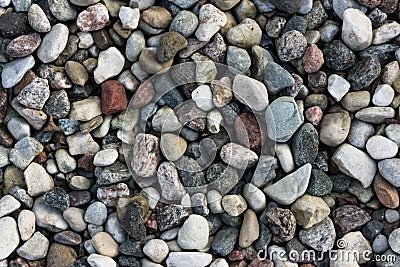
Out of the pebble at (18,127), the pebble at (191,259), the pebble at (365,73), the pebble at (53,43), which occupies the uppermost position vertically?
the pebble at (53,43)

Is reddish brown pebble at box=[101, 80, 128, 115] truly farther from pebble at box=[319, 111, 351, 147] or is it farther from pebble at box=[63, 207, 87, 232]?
pebble at box=[319, 111, 351, 147]

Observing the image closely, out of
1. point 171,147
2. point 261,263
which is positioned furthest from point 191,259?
point 171,147

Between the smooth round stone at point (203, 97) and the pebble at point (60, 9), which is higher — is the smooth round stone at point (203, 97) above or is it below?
below

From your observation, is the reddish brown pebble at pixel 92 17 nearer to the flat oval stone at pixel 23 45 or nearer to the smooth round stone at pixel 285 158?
the flat oval stone at pixel 23 45

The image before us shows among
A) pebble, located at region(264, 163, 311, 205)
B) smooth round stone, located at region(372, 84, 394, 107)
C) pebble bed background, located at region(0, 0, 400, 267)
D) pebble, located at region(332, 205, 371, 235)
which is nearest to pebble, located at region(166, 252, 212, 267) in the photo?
pebble bed background, located at region(0, 0, 400, 267)

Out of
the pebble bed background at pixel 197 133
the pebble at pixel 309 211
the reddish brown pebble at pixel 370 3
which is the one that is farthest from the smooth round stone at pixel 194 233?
the reddish brown pebble at pixel 370 3

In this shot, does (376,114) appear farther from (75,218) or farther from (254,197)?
(75,218)

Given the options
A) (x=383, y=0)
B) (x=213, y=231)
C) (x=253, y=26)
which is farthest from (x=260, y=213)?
(x=383, y=0)
